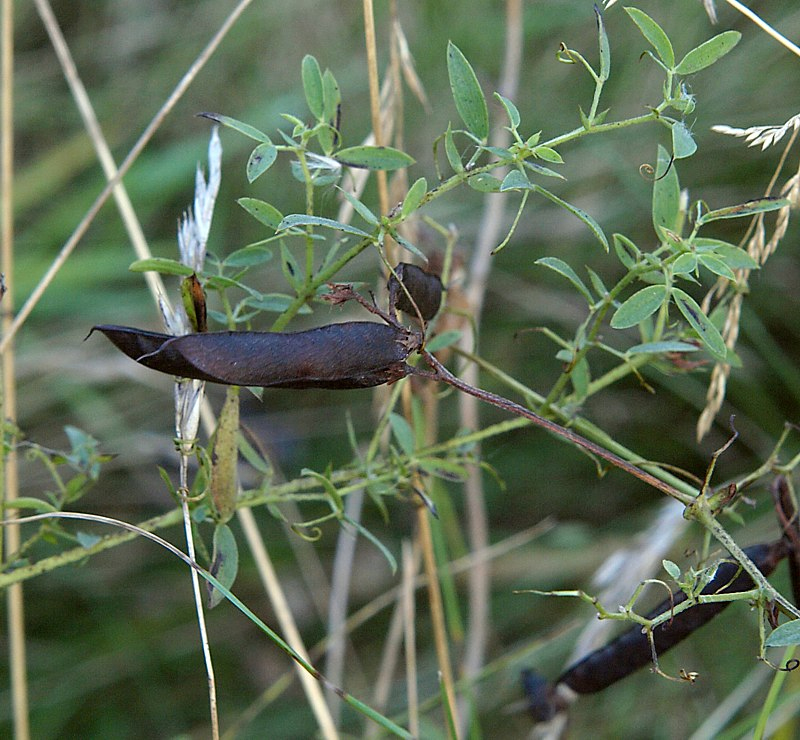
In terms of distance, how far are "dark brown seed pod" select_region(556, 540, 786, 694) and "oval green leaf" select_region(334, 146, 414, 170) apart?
0.26 meters

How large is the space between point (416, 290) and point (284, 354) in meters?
0.10

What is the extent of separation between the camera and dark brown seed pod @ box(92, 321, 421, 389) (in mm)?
407

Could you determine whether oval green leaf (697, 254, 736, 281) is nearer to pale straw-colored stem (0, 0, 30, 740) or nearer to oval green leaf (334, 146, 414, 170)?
oval green leaf (334, 146, 414, 170)

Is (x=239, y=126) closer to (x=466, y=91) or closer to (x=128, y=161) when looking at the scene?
(x=466, y=91)

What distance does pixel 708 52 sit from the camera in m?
0.43

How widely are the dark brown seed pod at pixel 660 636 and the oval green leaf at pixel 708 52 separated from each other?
253mm

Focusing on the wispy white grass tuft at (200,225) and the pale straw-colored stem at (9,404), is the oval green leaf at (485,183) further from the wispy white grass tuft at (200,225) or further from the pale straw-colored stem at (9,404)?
the pale straw-colored stem at (9,404)

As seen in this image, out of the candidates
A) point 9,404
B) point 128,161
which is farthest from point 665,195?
point 9,404

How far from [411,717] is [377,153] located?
451mm

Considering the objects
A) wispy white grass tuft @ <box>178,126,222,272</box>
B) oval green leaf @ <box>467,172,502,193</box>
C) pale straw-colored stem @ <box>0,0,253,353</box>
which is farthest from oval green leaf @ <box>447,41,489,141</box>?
pale straw-colored stem @ <box>0,0,253,353</box>

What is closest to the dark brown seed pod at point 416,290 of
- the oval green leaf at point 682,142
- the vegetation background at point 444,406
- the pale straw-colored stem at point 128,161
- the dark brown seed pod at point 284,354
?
the dark brown seed pod at point 284,354

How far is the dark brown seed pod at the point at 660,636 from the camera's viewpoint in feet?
1.63

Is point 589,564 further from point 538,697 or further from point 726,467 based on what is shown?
point 538,697

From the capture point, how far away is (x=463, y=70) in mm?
455
